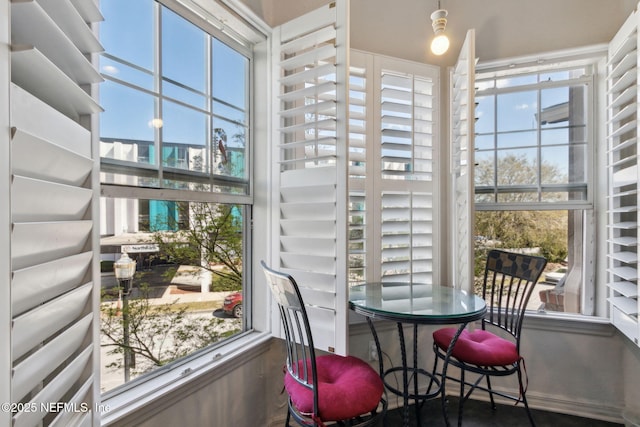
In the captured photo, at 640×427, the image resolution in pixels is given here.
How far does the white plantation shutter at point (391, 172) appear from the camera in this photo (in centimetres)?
213

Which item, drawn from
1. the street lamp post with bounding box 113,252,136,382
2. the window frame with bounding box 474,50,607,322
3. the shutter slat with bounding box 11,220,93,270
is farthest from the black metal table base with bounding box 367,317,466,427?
the shutter slat with bounding box 11,220,93,270

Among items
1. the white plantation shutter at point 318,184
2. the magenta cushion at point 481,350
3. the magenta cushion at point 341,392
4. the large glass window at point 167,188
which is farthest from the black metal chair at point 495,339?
the large glass window at point 167,188

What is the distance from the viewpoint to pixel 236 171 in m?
1.86

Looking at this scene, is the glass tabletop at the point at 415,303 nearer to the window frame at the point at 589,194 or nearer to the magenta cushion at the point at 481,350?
the magenta cushion at the point at 481,350

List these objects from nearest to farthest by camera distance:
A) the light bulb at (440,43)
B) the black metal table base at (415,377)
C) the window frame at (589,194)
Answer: the black metal table base at (415,377) → the light bulb at (440,43) → the window frame at (589,194)

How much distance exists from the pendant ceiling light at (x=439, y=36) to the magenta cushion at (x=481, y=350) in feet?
5.49

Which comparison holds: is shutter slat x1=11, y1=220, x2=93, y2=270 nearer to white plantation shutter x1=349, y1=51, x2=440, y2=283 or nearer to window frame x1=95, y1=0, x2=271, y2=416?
window frame x1=95, y1=0, x2=271, y2=416

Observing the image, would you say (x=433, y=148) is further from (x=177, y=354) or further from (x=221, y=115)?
(x=177, y=354)

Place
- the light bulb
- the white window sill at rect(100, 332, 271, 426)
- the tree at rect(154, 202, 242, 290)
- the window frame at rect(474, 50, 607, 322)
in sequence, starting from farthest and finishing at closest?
the window frame at rect(474, 50, 607, 322) < the light bulb < the tree at rect(154, 202, 242, 290) < the white window sill at rect(100, 332, 271, 426)

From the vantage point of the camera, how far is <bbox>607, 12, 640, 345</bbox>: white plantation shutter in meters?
1.76

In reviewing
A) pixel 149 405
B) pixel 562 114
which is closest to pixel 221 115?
pixel 149 405

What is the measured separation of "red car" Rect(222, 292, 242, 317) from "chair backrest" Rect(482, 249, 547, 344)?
1.60 metres

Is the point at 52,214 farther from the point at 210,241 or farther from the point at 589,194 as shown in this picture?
the point at 589,194

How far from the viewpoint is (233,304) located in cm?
183
